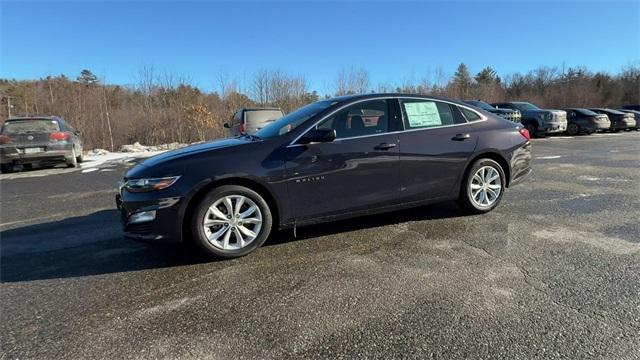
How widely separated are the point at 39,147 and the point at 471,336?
12130 millimetres

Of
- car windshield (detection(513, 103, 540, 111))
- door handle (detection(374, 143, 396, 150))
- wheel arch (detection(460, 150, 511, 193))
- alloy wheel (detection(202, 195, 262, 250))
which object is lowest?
alloy wheel (detection(202, 195, 262, 250))

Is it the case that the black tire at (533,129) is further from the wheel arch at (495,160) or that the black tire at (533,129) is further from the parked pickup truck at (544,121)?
the wheel arch at (495,160)

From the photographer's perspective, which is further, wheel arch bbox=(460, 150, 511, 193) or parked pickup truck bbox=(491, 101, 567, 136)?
parked pickup truck bbox=(491, 101, 567, 136)

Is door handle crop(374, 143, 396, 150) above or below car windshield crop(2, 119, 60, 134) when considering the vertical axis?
below

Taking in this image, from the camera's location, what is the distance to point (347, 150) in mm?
4391

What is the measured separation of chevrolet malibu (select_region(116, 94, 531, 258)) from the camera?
3.88 m

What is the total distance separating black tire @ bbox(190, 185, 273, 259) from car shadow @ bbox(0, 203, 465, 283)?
0.54 ft

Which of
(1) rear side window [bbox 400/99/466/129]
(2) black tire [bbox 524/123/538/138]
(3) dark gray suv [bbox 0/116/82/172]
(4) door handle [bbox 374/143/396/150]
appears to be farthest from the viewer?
(2) black tire [bbox 524/123/538/138]

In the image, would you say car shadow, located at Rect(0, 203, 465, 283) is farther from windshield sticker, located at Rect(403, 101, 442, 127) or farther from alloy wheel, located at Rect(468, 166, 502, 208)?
windshield sticker, located at Rect(403, 101, 442, 127)

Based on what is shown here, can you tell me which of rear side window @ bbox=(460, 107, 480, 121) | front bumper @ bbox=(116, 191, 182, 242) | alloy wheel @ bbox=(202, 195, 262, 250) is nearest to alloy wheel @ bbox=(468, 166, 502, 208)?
rear side window @ bbox=(460, 107, 480, 121)

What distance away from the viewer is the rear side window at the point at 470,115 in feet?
17.2

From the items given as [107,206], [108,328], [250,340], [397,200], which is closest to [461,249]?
[397,200]

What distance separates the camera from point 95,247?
452cm

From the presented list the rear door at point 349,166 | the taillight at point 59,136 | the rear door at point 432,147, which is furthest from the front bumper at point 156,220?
the taillight at point 59,136
